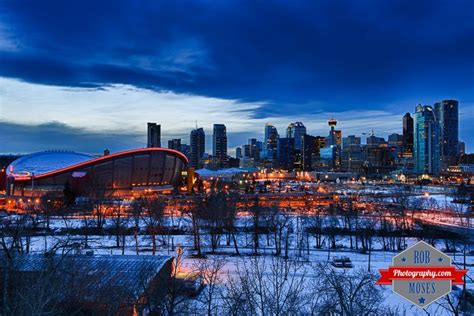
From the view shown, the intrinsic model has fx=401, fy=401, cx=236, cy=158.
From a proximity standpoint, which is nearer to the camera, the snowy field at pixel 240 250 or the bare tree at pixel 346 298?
the bare tree at pixel 346 298

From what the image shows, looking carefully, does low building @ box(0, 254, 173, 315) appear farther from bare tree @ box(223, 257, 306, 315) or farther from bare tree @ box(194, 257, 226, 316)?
bare tree @ box(223, 257, 306, 315)

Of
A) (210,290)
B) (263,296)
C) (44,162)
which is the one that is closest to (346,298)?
(263,296)

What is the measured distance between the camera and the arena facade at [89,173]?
223ft

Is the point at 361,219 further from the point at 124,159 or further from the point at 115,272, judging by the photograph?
the point at 124,159

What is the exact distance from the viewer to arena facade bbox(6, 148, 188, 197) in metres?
67.9

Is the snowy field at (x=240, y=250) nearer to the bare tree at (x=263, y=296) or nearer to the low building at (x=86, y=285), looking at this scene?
the bare tree at (x=263, y=296)

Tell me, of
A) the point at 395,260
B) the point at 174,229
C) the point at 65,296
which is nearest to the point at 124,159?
the point at 174,229

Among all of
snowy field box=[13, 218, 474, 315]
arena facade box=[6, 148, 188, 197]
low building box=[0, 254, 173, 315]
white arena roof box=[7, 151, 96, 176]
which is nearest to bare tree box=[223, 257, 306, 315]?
low building box=[0, 254, 173, 315]

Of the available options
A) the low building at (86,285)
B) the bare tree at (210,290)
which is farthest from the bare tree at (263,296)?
the low building at (86,285)

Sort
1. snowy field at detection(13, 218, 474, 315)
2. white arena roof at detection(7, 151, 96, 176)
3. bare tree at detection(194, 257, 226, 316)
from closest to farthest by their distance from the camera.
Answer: bare tree at detection(194, 257, 226, 316)
snowy field at detection(13, 218, 474, 315)
white arena roof at detection(7, 151, 96, 176)

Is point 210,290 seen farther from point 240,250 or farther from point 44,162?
point 44,162

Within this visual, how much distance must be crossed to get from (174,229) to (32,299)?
3284cm

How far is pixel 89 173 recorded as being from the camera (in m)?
69.6

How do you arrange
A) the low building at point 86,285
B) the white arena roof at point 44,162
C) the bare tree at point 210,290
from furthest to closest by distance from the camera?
1. the white arena roof at point 44,162
2. the bare tree at point 210,290
3. the low building at point 86,285
